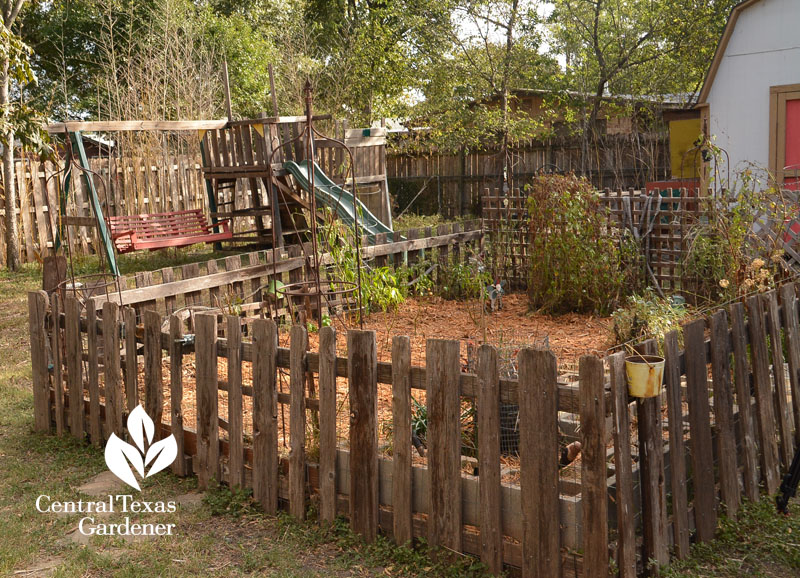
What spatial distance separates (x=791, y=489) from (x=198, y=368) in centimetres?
304

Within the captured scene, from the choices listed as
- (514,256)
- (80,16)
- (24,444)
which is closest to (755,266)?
(514,256)

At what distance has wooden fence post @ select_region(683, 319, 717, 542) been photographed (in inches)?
139

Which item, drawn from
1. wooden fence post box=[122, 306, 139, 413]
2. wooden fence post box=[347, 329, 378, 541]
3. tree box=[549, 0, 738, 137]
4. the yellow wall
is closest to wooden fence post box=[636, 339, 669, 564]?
wooden fence post box=[347, 329, 378, 541]

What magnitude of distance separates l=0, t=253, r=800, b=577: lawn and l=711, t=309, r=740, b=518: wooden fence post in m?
0.15

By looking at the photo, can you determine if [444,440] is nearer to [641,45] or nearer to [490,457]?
[490,457]

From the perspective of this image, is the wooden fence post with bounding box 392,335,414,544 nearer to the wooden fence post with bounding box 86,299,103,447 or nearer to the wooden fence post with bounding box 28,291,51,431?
the wooden fence post with bounding box 86,299,103,447

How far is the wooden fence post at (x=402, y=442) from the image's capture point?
11.5 ft

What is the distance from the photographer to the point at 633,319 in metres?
6.31

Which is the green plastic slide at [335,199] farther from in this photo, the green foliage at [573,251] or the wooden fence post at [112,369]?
the wooden fence post at [112,369]

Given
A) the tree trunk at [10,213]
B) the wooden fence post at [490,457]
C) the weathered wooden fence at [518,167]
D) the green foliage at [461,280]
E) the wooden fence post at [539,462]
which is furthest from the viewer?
the weathered wooden fence at [518,167]

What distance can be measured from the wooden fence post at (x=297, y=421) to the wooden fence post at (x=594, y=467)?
138 centimetres

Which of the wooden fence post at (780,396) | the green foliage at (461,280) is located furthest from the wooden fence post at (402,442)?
the green foliage at (461,280)

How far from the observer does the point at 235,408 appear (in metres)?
4.16

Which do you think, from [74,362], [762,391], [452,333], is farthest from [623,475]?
[452,333]
